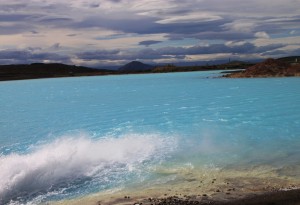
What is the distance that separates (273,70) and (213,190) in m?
108

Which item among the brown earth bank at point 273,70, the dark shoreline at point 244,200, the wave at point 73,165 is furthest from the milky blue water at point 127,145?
the brown earth bank at point 273,70

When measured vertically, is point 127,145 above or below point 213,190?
below

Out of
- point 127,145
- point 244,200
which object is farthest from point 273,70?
point 244,200

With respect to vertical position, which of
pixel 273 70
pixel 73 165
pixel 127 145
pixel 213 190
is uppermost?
pixel 273 70

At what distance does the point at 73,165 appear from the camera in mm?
21438

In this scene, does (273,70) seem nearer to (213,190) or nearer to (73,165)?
(73,165)

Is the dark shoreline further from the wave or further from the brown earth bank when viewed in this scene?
the brown earth bank

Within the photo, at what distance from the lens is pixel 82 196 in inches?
656

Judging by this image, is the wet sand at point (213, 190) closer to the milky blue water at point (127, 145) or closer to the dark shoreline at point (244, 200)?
the dark shoreline at point (244, 200)

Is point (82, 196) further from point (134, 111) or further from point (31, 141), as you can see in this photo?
Result: point (134, 111)

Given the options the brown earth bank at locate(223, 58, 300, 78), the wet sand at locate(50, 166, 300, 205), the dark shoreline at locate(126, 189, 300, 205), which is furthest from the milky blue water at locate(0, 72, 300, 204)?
the brown earth bank at locate(223, 58, 300, 78)

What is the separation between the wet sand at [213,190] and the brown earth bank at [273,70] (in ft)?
327

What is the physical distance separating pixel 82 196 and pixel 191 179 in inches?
201

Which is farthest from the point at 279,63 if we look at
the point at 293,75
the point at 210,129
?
the point at 210,129
